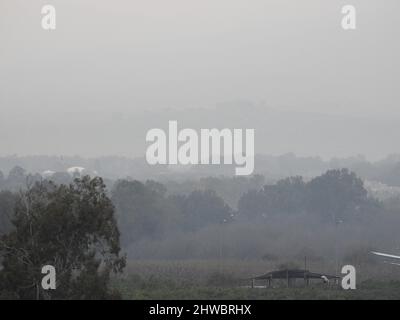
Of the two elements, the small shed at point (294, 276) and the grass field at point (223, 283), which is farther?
the small shed at point (294, 276)

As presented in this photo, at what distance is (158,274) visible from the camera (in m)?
50.6

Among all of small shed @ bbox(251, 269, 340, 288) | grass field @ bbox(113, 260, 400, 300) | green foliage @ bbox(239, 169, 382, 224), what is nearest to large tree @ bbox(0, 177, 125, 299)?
grass field @ bbox(113, 260, 400, 300)

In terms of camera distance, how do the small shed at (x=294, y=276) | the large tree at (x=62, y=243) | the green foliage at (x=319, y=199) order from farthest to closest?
the green foliage at (x=319, y=199) → the small shed at (x=294, y=276) → the large tree at (x=62, y=243)

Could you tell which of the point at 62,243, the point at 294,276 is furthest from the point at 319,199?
the point at 62,243

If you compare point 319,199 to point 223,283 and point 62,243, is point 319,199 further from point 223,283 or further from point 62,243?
point 62,243

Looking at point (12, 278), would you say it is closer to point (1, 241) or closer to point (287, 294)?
point (1, 241)

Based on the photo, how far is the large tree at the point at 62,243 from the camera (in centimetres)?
2800

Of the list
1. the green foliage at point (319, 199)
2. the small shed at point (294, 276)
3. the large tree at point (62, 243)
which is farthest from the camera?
the green foliage at point (319, 199)

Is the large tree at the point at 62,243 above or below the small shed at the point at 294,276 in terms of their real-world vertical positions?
above

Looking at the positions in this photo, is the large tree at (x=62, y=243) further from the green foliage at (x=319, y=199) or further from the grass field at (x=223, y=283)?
the green foliage at (x=319, y=199)

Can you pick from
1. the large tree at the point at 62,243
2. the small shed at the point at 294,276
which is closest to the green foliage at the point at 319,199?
the small shed at the point at 294,276

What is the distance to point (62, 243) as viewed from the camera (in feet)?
95.0

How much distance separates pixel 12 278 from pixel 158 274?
23118 mm
